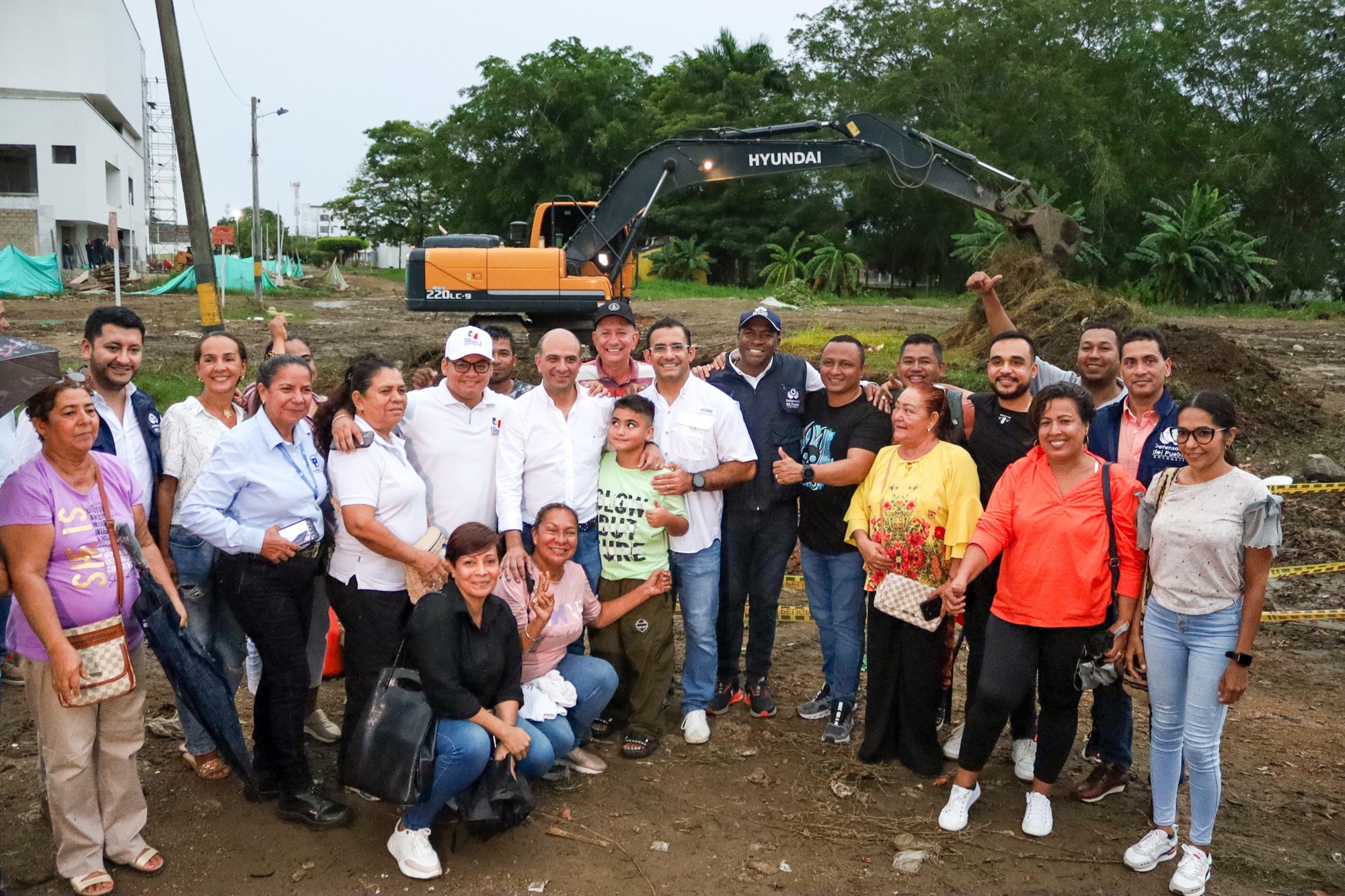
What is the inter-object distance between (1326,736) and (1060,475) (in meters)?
2.42

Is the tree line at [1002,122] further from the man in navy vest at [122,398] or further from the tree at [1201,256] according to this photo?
the man in navy vest at [122,398]

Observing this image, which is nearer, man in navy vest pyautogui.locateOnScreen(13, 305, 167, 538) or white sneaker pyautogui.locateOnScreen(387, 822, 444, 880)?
white sneaker pyautogui.locateOnScreen(387, 822, 444, 880)

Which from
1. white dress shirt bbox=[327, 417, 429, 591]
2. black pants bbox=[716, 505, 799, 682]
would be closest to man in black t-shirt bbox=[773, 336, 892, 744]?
black pants bbox=[716, 505, 799, 682]

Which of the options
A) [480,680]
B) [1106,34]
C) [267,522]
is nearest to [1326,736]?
[480,680]

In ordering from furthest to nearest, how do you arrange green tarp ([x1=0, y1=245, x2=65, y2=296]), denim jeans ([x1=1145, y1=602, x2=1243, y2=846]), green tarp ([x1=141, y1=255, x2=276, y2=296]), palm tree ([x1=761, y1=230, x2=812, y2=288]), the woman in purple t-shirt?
palm tree ([x1=761, y1=230, x2=812, y2=288])
green tarp ([x1=141, y1=255, x2=276, y2=296])
green tarp ([x1=0, y1=245, x2=65, y2=296])
denim jeans ([x1=1145, y1=602, x2=1243, y2=846])
the woman in purple t-shirt

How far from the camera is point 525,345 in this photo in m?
16.9

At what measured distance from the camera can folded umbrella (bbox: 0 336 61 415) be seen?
3.08 m

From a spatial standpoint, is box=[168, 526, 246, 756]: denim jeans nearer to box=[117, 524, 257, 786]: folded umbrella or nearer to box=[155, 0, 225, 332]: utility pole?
Result: box=[117, 524, 257, 786]: folded umbrella

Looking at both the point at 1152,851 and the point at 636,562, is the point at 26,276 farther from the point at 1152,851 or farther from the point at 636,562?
the point at 1152,851

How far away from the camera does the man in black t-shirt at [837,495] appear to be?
15.5 feet

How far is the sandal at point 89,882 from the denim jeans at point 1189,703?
385 cm

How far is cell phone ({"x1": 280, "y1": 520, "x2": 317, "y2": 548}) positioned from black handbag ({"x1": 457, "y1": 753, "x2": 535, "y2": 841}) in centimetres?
111

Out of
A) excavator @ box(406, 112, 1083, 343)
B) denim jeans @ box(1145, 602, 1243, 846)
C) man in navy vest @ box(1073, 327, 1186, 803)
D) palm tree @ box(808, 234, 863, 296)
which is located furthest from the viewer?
palm tree @ box(808, 234, 863, 296)

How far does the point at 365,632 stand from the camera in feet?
13.1
